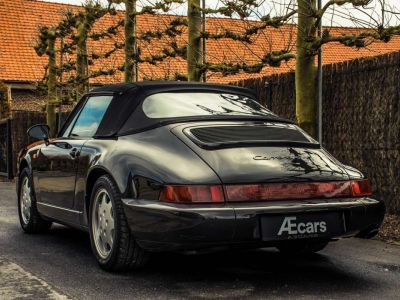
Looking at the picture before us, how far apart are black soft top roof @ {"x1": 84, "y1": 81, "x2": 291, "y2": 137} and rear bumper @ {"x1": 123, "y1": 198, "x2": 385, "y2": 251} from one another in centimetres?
84

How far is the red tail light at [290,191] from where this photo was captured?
4.45 m

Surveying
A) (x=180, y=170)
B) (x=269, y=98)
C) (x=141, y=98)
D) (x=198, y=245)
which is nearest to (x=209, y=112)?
(x=141, y=98)

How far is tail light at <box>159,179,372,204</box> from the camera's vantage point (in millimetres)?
4398

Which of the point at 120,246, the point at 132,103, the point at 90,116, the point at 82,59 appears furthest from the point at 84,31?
the point at 120,246

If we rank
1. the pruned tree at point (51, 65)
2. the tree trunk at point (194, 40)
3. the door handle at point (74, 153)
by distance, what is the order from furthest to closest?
the pruned tree at point (51, 65) → the tree trunk at point (194, 40) → the door handle at point (74, 153)

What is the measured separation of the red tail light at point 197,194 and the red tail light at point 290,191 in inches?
2.7

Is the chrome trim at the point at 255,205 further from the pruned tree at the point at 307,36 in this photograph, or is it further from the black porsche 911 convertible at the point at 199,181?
the pruned tree at the point at 307,36

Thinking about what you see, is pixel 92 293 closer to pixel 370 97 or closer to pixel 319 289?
pixel 319 289

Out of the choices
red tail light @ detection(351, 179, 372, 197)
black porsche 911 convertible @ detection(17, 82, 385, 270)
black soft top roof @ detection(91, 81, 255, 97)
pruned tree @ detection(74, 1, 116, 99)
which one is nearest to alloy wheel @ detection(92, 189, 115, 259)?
black porsche 911 convertible @ detection(17, 82, 385, 270)

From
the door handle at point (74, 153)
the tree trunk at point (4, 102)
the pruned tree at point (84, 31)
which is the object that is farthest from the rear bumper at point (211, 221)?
the tree trunk at point (4, 102)

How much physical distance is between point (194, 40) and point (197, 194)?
7923 millimetres

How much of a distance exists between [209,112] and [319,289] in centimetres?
170

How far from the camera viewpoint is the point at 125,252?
4891 mm

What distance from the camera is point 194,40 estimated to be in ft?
39.3
